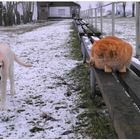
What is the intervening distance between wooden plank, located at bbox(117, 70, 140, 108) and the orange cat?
135 millimetres

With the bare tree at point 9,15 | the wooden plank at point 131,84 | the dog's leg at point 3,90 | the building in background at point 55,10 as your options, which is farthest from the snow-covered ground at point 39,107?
the building in background at point 55,10

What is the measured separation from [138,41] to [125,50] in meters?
1.95

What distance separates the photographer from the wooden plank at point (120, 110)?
247 cm

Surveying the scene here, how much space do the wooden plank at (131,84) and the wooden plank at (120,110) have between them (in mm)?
96

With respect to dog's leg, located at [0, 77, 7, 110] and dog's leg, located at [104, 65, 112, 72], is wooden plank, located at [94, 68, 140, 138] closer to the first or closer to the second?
dog's leg, located at [104, 65, 112, 72]

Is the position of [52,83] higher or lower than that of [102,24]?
lower

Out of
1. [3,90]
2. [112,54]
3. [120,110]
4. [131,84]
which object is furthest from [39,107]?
[120,110]

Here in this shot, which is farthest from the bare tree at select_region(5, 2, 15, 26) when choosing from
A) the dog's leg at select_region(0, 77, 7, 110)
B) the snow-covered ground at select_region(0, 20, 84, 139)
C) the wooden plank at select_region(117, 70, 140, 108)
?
the wooden plank at select_region(117, 70, 140, 108)

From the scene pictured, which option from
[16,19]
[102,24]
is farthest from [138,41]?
[16,19]

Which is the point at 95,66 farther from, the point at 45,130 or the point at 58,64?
the point at 58,64

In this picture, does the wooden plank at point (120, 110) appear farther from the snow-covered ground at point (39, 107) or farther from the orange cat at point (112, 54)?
the snow-covered ground at point (39, 107)

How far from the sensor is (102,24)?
41.7 feet

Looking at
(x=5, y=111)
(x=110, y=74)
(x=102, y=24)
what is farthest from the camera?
(x=102, y=24)

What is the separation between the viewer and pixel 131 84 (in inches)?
144
